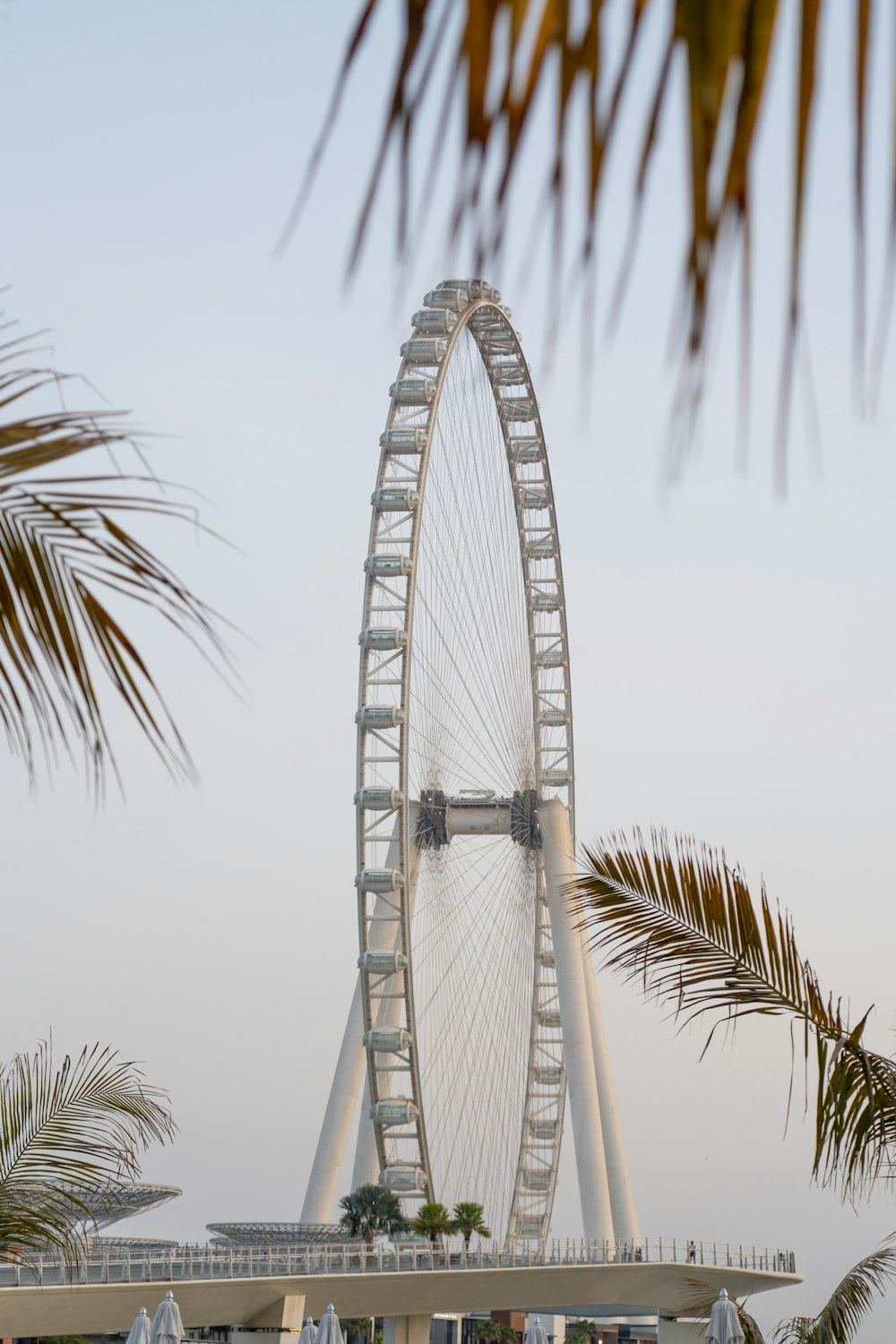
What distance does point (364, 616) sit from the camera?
4944cm

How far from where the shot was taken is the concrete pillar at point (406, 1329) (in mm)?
48688

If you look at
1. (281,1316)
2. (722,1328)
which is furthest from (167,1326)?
(281,1316)

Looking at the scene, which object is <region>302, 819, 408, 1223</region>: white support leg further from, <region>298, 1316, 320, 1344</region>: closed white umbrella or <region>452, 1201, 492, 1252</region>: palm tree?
<region>298, 1316, 320, 1344</region>: closed white umbrella

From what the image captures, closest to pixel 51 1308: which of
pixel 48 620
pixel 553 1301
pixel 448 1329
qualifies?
pixel 553 1301

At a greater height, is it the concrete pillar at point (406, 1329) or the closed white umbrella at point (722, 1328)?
the concrete pillar at point (406, 1329)

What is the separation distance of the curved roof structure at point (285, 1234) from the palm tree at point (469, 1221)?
3.18 metres

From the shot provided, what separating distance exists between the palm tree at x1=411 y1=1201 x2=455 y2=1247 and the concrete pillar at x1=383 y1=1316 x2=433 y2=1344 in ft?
9.02

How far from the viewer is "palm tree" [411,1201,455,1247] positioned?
52062mm

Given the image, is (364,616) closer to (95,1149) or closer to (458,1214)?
(458,1214)

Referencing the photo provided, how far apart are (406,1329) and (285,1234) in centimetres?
509

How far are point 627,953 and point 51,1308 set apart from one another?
34.2 m

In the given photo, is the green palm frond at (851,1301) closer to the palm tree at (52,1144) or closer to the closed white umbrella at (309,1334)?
the palm tree at (52,1144)

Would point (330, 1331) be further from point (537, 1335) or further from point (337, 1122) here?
point (337, 1122)

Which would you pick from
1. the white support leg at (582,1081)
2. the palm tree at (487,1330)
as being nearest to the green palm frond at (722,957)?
the white support leg at (582,1081)
